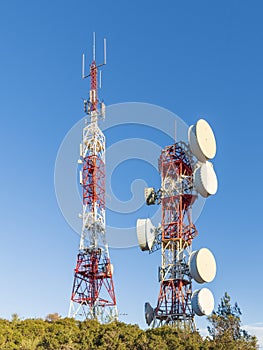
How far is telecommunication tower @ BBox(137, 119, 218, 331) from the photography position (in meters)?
36.8

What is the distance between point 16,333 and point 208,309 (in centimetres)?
1376

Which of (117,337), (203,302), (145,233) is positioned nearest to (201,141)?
(145,233)

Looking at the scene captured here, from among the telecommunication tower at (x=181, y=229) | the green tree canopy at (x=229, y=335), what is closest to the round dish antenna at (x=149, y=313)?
the telecommunication tower at (x=181, y=229)

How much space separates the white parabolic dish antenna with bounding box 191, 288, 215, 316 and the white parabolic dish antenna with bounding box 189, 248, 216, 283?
85cm

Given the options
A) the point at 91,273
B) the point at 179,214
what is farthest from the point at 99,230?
the point at 179,214

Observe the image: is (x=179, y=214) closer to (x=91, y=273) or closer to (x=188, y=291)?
(x=188, y=291)

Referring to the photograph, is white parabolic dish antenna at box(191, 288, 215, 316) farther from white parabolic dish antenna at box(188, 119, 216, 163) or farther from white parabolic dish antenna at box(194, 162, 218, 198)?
white parabolic dish antenna at box(188, 119, 216, 163)

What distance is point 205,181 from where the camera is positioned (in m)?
38.3

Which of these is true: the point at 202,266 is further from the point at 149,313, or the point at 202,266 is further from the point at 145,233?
the point at 149,313

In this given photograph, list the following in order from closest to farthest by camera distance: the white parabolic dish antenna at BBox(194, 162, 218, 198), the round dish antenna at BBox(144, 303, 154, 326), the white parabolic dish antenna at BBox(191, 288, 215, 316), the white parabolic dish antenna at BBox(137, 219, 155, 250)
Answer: the white parabolic dish antenna at BBox(191, 288, 215, 316), the white parabolic dish antenna at BBox(194, 162, 218, 198), the round dish antenna at BBox(144, 303, 154, 326), the white parabolic dish antenna at BBox(137, 219, 155, 250)

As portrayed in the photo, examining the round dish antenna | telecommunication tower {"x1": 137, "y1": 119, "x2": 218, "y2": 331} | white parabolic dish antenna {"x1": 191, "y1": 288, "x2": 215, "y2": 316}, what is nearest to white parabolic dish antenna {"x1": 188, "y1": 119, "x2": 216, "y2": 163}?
telecommunication tower {"x1": 137, "y1": 119, "x2": 218, "y2": 331}

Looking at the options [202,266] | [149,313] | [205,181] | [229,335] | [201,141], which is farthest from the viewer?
[201,141]

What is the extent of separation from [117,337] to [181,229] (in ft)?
44.1

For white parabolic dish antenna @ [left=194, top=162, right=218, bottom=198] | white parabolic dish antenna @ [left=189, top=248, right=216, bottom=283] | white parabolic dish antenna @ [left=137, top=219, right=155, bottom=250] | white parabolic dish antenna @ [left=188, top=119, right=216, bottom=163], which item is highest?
white parabolic dish antenna @ [left=188, top=119, right=216, bottom=163]
